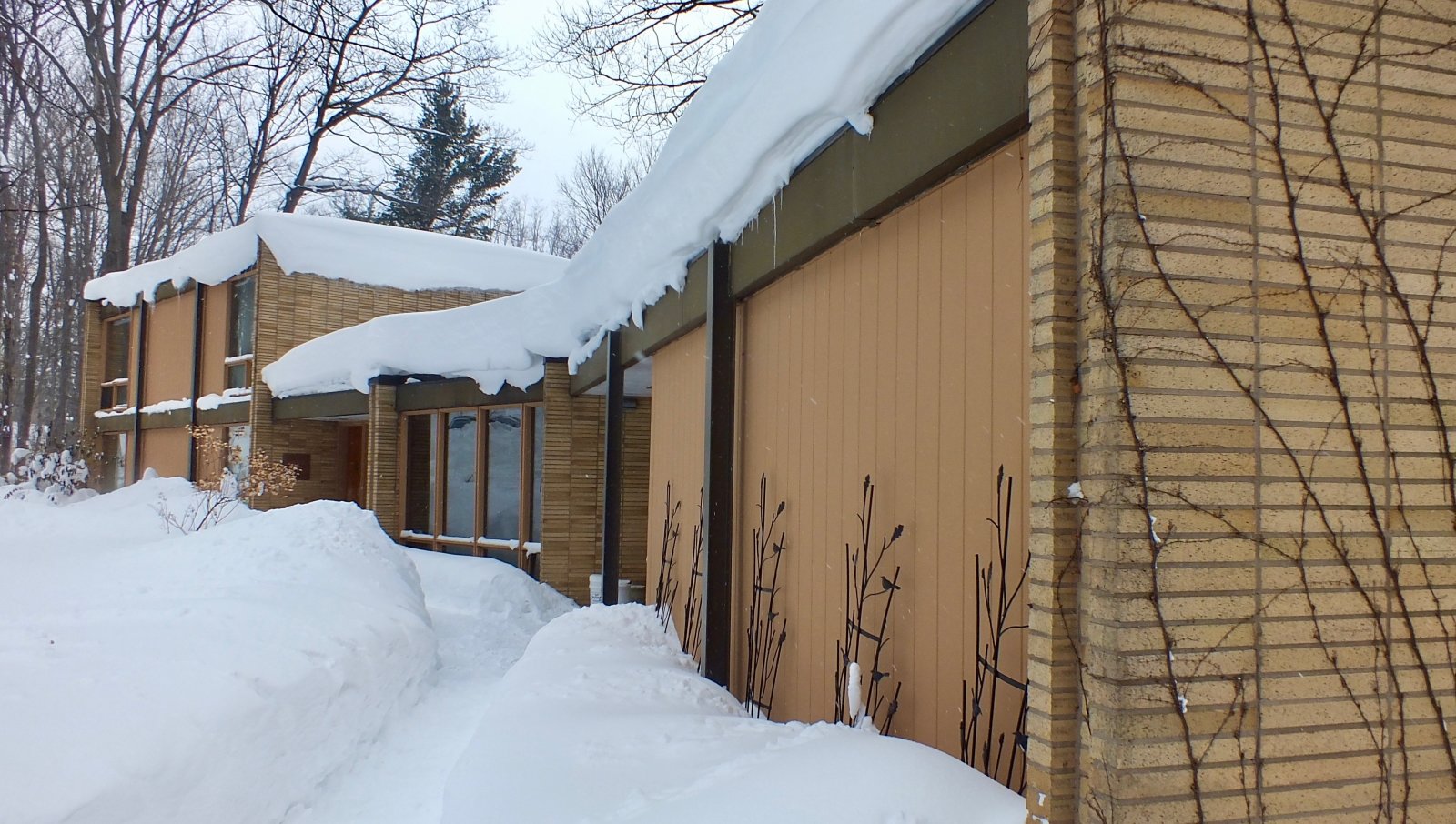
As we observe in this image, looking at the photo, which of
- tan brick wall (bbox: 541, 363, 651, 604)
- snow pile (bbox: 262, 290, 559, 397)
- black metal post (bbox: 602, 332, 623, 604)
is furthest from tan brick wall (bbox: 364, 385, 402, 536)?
black metal post (bbox: 602, 332, 623, 604)

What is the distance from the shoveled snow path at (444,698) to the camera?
4.28m

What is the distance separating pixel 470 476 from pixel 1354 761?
1119 cm

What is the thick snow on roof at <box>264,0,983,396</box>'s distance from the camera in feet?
9.79

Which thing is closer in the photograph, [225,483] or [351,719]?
[351,719]

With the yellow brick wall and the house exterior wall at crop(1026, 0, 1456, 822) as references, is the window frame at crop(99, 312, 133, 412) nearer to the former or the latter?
the yellow brick wall

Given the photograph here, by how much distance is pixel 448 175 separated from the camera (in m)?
29.1

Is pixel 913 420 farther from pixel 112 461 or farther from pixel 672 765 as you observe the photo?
pixel 112 461

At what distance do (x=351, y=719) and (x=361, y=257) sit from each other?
12.3m

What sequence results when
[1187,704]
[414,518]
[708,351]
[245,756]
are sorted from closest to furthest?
[1187,704] → [245,756] → [708,351] → [414,518]

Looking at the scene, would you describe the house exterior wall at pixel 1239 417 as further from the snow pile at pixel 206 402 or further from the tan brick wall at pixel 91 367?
the tan brick wall at pixel 91 367

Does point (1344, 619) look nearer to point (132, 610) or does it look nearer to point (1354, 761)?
point (1354, 761)

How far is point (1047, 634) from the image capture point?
81.0 inches

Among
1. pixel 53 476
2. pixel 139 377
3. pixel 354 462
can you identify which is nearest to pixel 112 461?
pixel 139 377

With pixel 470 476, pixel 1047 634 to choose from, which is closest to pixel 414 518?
pixel 470 476
